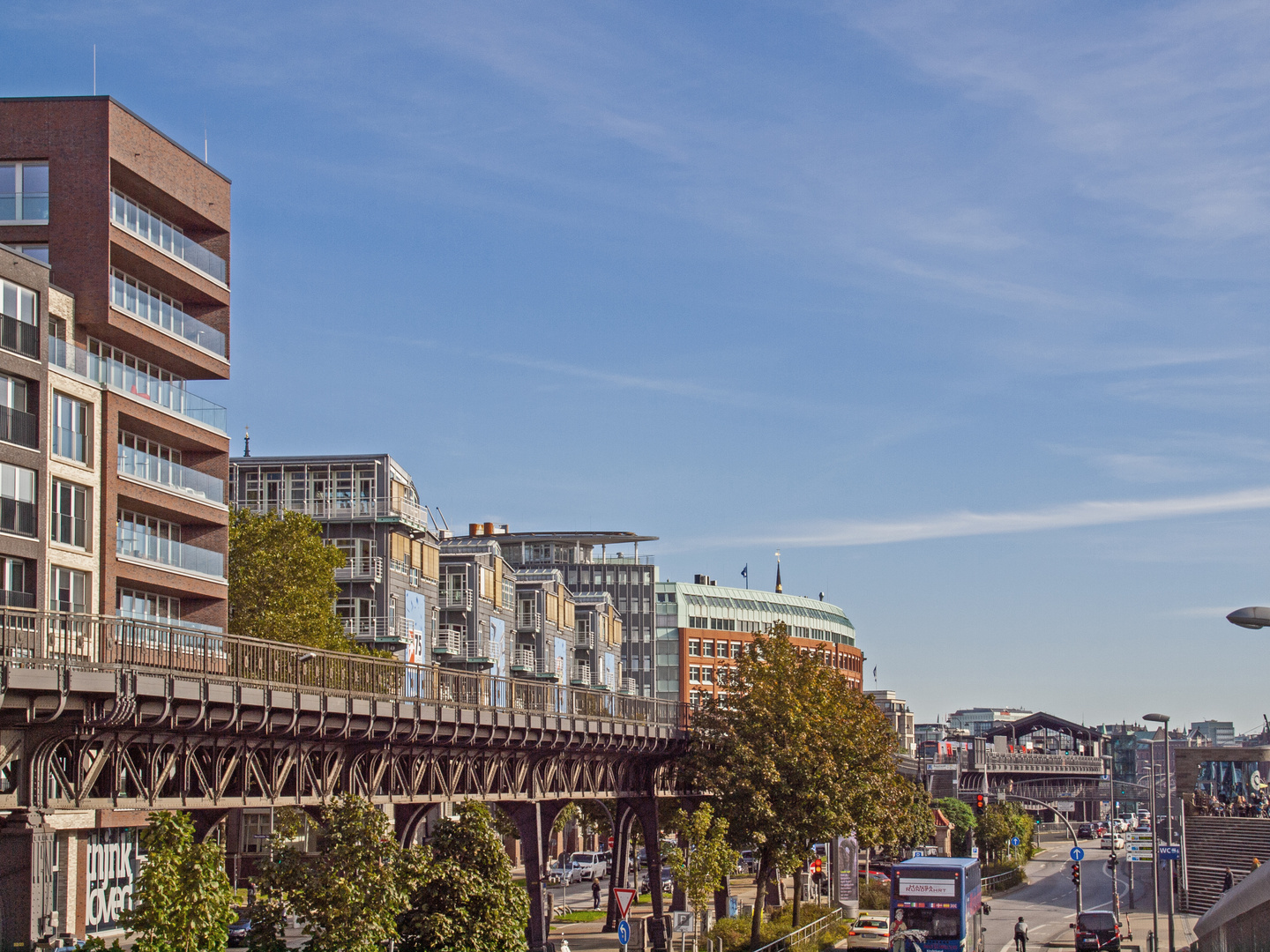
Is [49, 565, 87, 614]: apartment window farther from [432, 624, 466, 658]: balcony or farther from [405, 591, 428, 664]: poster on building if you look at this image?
[432, 624, 466, 658]: balcony

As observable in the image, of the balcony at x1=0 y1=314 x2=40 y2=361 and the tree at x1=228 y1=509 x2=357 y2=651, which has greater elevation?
the balcony at x1=0 y1=314 x2=40 y2=361

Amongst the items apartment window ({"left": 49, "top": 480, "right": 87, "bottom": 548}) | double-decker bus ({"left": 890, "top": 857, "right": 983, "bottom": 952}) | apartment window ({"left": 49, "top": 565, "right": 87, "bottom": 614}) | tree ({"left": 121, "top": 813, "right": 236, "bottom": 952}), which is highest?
apartment window ({"left": 49, "top": 480, "right": 87, "bottom": 548})

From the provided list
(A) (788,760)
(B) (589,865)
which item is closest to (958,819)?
(B) (589,865)

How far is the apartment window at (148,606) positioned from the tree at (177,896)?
30203 mm

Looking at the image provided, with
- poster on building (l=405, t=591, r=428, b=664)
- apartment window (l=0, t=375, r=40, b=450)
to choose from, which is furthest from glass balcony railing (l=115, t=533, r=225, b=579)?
poster on building (l=405, t=591, r=428, b=664)

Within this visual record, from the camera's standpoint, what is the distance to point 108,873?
62.6m

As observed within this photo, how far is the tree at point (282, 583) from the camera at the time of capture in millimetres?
70375

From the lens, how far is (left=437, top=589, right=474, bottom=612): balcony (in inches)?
4166

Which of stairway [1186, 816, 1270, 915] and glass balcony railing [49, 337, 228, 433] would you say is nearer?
glass balcony railing [49, 337, 228, 433]

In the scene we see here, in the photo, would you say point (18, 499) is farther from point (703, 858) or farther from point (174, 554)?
point (703, 858)

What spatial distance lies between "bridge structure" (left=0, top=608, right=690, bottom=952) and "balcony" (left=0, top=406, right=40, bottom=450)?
23.5 ft

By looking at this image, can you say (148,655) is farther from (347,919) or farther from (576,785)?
(576,785)

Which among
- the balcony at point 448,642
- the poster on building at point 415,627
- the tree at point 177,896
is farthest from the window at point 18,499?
the balcony at point 448,642

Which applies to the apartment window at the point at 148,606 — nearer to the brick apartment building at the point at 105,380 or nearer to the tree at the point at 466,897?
the brick apartment building at the point at 105,380
